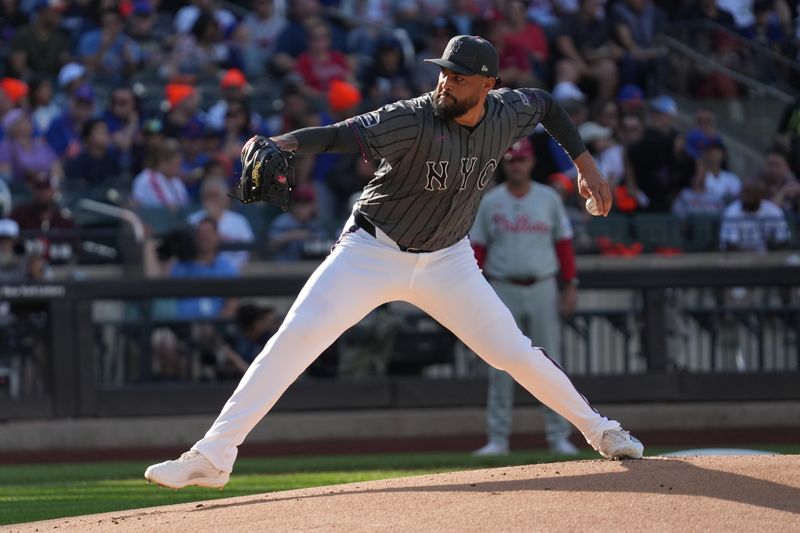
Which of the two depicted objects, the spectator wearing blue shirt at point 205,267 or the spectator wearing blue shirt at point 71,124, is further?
the spectator wearing blue shirt at point 71,124

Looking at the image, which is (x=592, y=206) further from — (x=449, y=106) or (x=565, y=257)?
(x=565, y=257)

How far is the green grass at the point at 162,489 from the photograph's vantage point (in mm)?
7277

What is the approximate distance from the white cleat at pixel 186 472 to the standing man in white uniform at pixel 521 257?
4194 mm

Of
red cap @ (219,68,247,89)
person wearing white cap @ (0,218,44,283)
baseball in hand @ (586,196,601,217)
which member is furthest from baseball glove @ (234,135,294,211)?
red cap @ (219,68,247,89)

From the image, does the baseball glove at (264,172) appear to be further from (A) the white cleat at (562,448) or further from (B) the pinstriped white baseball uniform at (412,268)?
(A) the white cleat at (562,448)

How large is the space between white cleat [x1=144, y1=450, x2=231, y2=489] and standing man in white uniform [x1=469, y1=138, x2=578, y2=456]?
419 centimetres

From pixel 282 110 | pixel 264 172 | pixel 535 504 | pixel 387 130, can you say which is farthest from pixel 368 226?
pixel 282 110

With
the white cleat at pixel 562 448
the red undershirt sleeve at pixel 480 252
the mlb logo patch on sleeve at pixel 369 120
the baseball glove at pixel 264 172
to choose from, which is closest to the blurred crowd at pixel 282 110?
the red undershirt sleeve at pixel 480 252

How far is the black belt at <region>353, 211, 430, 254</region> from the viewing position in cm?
598

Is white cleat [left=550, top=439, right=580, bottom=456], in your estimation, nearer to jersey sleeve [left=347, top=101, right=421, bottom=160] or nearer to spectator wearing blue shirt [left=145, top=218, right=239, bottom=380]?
spectator wearing blue shirt [left=145, top=218, right=239, bottom=380]

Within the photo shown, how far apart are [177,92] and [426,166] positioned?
8.65 m

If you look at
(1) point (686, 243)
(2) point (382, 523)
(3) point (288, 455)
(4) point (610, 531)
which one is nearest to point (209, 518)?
(2) point (382, 523)

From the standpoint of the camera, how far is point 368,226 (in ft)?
19.8

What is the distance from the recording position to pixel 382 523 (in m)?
5.21
